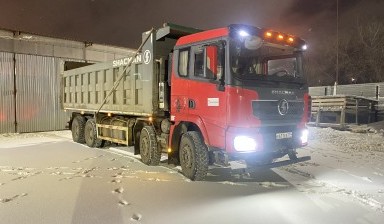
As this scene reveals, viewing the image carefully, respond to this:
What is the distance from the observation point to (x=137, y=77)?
8.98m

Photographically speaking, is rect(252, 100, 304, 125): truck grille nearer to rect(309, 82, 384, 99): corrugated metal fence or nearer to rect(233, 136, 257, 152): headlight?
rect(233, 136, 257, 152): headlight

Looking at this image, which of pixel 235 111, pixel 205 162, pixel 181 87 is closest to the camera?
pixel 235 111

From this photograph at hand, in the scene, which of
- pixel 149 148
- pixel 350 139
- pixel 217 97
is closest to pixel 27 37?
pixel 149 148

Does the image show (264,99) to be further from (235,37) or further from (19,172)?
(19,172)

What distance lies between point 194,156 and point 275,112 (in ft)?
5.76

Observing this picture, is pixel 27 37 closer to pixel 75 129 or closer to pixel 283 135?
pixel 75 129

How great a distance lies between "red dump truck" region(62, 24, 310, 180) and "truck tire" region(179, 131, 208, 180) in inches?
Answer: 0.8

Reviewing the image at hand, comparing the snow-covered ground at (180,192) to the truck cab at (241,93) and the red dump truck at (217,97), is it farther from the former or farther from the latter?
the truck cab at (241,93)

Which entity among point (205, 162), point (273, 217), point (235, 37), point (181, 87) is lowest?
point (273, 217)

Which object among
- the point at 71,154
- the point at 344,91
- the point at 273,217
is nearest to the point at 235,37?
the point at 273,217

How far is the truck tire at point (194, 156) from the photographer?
6832 millimetres

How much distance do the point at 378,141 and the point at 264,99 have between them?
7.97 m

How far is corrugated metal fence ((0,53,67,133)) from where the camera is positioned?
16.7 metres

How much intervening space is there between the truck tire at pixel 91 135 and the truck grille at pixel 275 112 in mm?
6923
